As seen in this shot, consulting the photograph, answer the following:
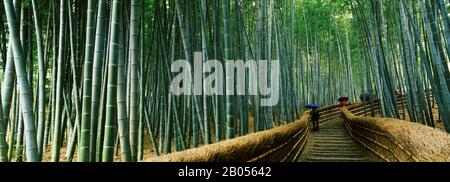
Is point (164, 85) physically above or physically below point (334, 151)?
above

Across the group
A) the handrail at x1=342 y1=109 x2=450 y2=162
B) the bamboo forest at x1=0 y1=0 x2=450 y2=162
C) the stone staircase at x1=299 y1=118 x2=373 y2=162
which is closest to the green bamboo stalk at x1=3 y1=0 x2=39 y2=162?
the bamboo forest at x1=0 y1=0 x2=450 y2=162

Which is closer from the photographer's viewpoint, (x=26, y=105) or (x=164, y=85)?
(x=26, y=105)

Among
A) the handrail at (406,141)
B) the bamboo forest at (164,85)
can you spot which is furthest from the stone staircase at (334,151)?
the handrail at (406,141)

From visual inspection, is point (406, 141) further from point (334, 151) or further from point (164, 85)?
point (334, 151)

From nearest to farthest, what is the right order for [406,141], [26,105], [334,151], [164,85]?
1. [26,105]
2. [406,141]
3. [164,85]
4. [334,151]

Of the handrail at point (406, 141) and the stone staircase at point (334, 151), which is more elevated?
the handrail at point (406, 141)

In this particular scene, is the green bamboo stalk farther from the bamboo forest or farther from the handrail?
the handrail

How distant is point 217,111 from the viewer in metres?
3.18

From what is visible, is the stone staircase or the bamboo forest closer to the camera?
the bamboo forest

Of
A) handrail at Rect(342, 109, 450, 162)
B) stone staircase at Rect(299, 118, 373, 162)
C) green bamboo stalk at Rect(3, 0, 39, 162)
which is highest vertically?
green bamboo stalk at Rect(3, 0, 39, 162)

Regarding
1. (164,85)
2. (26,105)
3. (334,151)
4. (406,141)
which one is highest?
(164,85)

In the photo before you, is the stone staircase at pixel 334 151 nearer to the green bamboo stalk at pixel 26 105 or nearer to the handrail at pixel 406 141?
the handrail at pixel 406 141

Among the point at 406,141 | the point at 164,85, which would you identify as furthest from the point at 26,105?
the point at 406,141
